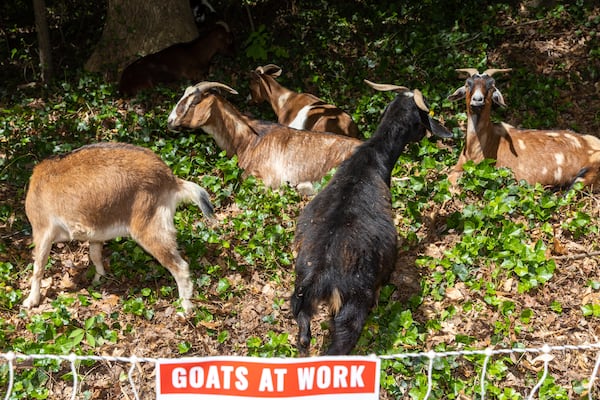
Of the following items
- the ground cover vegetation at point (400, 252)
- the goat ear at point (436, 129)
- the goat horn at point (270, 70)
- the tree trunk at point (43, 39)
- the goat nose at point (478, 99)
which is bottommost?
the ground cover vegetation at point (400, 252)

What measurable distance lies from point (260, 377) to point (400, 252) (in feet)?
10.7

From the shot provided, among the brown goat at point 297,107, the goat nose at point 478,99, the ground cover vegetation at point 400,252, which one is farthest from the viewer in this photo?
the brown goat at point 297,107

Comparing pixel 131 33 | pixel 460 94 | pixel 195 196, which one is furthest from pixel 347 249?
pixel 131 33

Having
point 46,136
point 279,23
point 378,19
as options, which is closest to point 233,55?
point 279,23

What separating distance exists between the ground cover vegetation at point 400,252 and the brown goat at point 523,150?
26 centimetres

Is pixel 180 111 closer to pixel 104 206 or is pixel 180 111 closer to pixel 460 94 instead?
pixel 104 206

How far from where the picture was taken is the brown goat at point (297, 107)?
7824mm

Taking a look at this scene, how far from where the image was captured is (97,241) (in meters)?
5.46

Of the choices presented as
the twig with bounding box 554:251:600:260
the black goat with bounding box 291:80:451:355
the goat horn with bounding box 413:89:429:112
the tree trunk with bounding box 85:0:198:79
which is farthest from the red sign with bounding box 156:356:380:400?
the tree trunk with bounding box 85:0:198:79

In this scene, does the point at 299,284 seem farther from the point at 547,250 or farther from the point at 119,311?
the point at 547,250

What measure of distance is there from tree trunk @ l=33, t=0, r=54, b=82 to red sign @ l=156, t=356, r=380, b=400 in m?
7.58

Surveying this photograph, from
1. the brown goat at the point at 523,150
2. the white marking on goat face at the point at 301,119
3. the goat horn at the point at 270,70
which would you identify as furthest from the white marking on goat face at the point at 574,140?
the goat horn at the point at 270,70

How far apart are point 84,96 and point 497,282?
19.7 feet

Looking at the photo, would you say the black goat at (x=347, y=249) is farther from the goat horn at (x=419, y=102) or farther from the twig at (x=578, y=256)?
the twig at (x=578, y=256)
